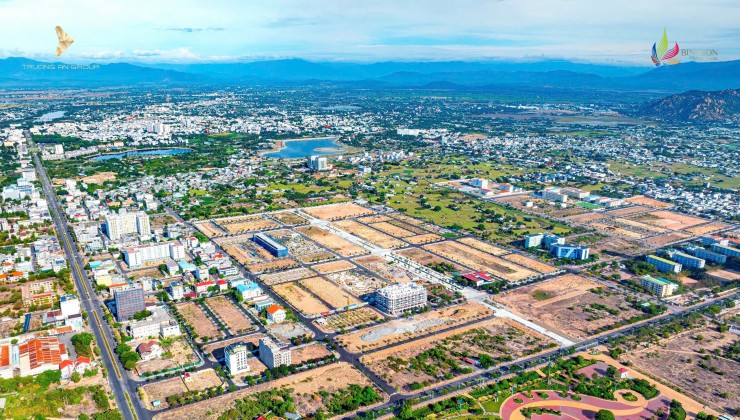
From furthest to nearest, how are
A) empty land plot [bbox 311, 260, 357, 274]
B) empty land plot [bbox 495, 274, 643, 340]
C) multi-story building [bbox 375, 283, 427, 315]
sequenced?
1. empty land plot [bbox 311, 260, 357, 274]
2. multi-story building [bbox 375, 283, 427, 315]
3. empty land plot [bbox 495, 274, 643, 340]

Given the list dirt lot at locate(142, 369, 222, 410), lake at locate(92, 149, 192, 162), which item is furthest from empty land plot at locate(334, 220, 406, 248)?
lake at locate(92, 149, 192, 162)

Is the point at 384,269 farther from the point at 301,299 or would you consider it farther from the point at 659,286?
the point at 659,286

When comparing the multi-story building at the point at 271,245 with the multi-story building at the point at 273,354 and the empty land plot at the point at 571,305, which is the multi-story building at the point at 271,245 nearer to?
the multi-story building at the point at 273,354

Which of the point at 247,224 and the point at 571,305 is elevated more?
the point at 247,224

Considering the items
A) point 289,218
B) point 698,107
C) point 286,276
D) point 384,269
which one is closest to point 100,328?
point 286,276

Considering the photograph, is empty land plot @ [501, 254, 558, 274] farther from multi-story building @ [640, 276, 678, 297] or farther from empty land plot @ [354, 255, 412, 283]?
empty land plot @ [354, 255, 412, 283]

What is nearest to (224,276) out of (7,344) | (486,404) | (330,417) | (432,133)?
(7,344)

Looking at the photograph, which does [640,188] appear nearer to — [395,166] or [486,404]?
[395,166]
